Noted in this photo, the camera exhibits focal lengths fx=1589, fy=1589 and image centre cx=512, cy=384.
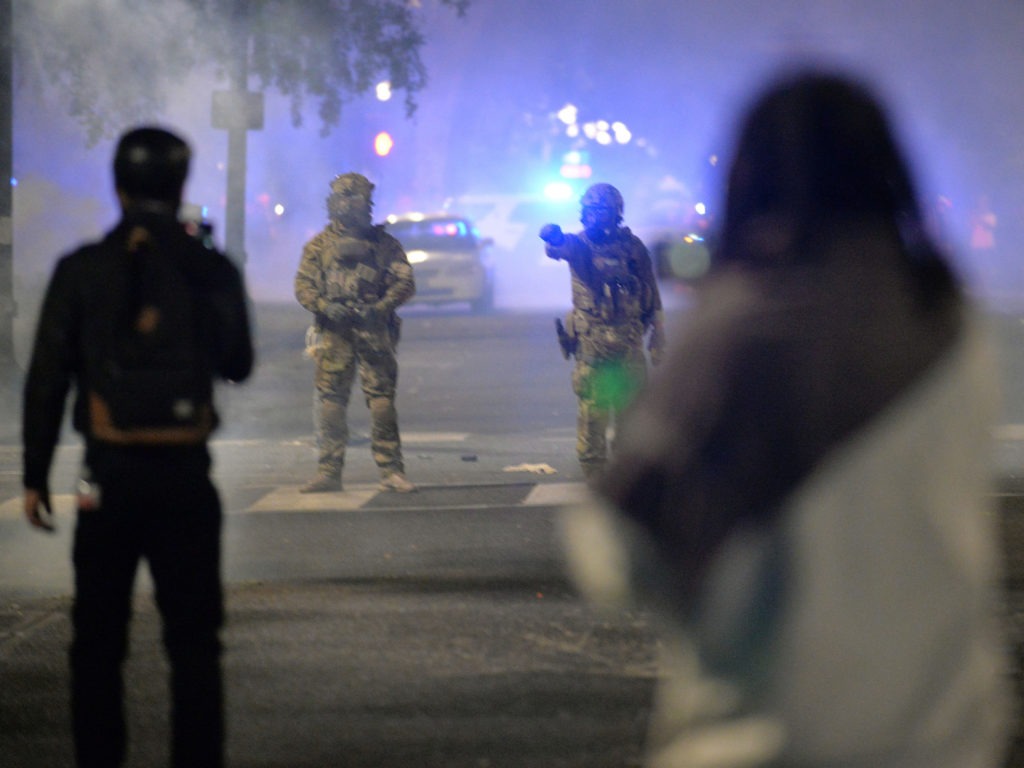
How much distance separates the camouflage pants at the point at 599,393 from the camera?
33.2 ft

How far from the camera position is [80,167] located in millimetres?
38719

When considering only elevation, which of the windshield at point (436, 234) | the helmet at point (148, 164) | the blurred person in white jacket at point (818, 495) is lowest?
the blurred person in white jacket at point (818, 495)

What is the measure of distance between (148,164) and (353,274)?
6.00 metres

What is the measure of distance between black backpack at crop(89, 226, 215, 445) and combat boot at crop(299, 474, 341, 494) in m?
6.37

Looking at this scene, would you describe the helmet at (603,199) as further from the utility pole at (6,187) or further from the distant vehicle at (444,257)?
the distant vehicle at (444,257)

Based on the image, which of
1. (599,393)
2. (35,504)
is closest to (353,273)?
(599,393)

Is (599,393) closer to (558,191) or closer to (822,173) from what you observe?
(822,173)

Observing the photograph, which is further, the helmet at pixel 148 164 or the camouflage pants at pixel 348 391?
the camouflage pants at pixel 348 391

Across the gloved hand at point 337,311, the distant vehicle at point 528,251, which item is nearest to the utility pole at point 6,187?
the gloved hand at point 337,311

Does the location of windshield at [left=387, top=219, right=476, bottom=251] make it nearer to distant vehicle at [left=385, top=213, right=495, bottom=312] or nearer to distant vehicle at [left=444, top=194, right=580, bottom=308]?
distant vehicle at [left=385, top=213, right=495, bottom=312]

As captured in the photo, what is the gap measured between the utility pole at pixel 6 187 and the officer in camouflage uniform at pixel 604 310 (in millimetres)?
6821

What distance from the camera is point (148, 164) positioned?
389 centimetres

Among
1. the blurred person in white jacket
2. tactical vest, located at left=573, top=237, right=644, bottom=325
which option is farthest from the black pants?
tactical vest, located at left=573, top=237, right=644, bottom=325

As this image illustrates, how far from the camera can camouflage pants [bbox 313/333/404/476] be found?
32.8 ft
